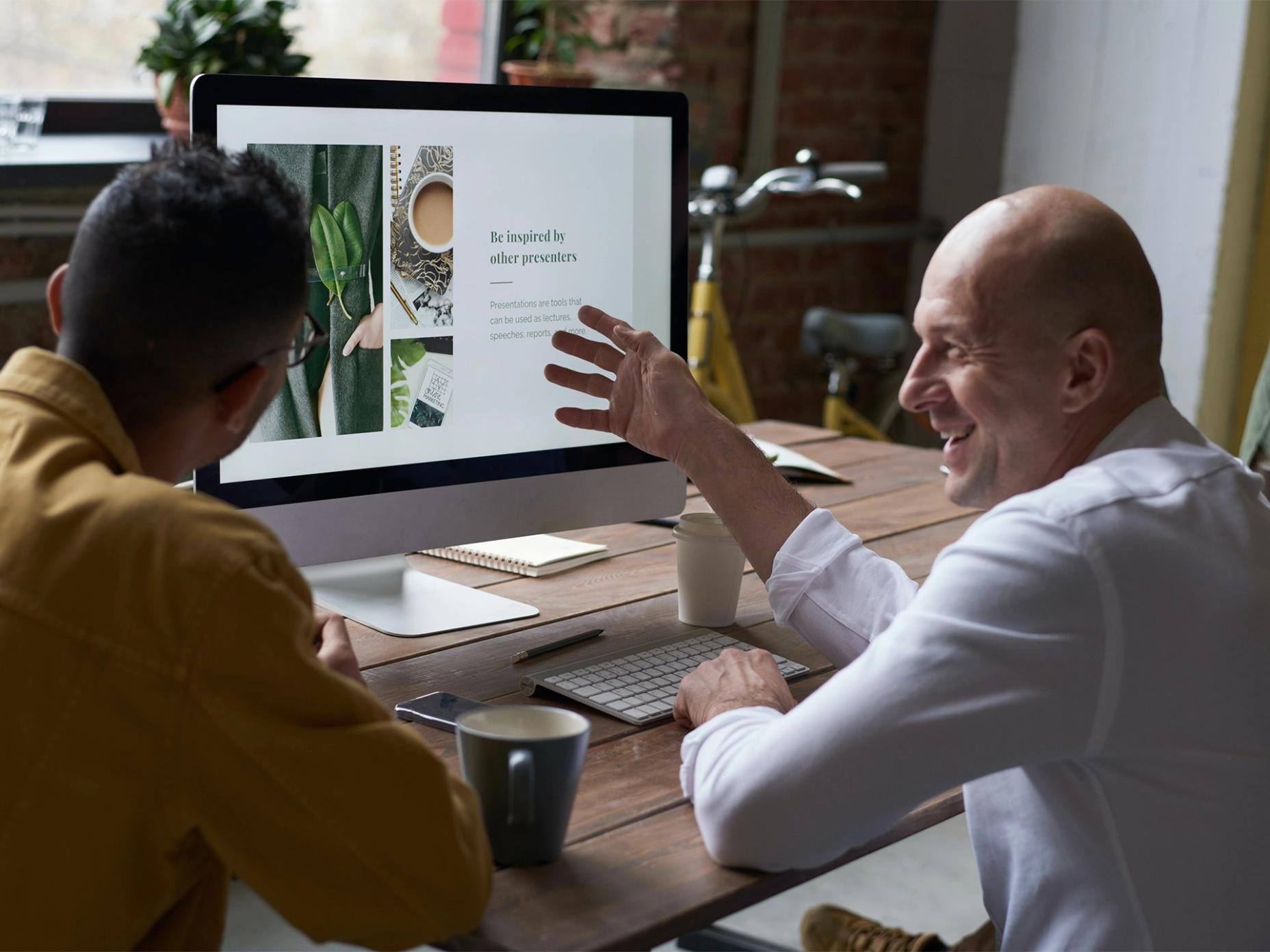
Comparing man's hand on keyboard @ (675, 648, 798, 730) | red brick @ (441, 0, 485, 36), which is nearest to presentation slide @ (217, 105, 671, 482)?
man's hand on keyboard @ (675, 648, 798, 730)

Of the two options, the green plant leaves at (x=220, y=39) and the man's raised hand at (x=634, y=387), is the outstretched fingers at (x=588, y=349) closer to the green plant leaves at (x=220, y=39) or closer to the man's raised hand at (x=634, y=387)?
the man's raised hand at (x=634, y=387)

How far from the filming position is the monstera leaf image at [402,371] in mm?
1324

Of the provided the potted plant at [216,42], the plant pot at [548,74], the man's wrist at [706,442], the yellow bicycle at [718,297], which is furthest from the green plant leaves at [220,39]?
the man's wrist at [706,442]

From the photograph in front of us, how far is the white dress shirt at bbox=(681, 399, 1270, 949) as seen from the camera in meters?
0.91

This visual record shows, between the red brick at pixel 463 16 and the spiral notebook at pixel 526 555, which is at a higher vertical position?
the red brick at pixel 463 16

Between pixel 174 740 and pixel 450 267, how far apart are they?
0.68 metres

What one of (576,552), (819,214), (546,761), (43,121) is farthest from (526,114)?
(819,214)

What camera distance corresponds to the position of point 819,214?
13.9ft

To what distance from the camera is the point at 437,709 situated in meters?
1.15

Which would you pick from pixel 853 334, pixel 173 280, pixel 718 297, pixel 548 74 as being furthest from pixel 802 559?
pixel 853 334

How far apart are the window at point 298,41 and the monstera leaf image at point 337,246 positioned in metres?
1.60

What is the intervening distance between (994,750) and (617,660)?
0.45 m

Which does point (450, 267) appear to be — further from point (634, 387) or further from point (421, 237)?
point (634, 387)

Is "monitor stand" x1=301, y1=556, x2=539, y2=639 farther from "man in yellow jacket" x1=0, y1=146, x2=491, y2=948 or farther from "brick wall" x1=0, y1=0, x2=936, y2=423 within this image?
"brick wall" x1=0, y1=0, x2=936, y2=423
